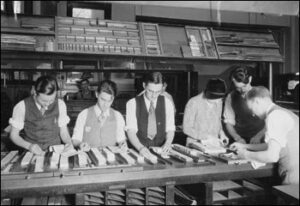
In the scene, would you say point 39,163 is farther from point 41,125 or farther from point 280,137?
point 280,137

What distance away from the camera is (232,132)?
141 inches

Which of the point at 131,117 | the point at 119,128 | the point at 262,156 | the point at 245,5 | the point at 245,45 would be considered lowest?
the point at 262,156

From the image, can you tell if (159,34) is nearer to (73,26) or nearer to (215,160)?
(73,26)

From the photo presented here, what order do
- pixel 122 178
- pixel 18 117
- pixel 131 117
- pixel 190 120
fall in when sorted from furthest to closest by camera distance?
pixel 190 120 < pixel 131 117 < pixel 18 117 < pixel 122 178

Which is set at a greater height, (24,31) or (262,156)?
(24,31)

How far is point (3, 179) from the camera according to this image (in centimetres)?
183

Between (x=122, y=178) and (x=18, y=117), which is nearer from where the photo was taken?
(x=122, y=178)

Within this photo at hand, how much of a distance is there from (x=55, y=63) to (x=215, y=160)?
2.27m

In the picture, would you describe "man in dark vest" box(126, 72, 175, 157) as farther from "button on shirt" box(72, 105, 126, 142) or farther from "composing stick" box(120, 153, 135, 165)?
"composing stick" box(120, 153, 135, 165)

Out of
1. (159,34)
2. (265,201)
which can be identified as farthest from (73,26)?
(265,201)

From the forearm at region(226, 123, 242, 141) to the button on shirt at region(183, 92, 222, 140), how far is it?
0.21 meters

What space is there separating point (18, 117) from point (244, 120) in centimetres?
261

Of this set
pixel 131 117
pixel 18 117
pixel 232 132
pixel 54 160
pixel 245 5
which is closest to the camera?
pixel 245 5

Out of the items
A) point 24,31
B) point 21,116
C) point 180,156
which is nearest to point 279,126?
point 180,156
